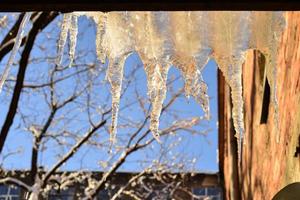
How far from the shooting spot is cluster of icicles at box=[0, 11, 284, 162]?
110 inches

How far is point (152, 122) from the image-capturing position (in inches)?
128

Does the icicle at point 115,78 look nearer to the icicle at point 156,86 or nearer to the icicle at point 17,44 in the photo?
the icicle at point 156,86

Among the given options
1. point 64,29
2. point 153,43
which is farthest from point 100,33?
point 64,29

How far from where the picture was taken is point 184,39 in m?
2.85

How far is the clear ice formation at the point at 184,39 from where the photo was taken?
2.78 metres

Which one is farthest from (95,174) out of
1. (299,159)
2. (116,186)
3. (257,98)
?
(299,159)
